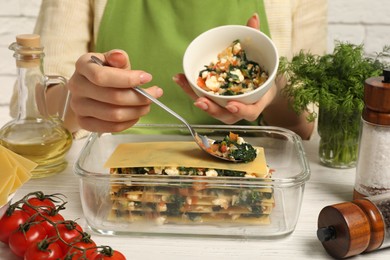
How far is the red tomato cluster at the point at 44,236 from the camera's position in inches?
29.6

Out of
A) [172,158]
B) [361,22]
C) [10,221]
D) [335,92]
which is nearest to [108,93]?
Result: [172,158]

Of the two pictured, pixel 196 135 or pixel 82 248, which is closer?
pixel 82 248

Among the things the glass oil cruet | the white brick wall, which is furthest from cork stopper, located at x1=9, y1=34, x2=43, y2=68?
the white brick wall

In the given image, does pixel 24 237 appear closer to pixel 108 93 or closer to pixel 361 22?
pixel 108 93

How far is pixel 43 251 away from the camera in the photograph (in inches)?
30.0

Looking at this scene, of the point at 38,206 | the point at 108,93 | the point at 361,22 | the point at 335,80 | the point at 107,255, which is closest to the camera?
the point at 107,255

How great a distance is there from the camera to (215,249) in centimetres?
87

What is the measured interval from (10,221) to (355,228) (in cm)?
46

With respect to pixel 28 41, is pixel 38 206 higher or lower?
lower

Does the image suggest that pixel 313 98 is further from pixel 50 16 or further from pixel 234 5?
pixel 50 16

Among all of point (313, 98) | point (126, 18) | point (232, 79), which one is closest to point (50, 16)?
point (126, 18)

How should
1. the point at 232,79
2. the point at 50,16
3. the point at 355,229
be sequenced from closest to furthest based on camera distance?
the point at 355,229
the point at 232,79
the point at 50,16

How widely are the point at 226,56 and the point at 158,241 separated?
38cm

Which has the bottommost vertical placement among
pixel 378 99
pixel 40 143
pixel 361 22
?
pixel 361 22
